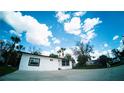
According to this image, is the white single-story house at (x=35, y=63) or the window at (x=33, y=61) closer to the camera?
the white single-story house at (x=35, y=63)

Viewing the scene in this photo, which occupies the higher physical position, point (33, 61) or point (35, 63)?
point (33, 61)

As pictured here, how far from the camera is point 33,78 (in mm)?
5875

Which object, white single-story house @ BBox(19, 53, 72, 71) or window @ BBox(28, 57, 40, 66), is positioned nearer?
white single-story house @ BBox(19, 53, 72, 71)

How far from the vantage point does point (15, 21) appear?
6941mm

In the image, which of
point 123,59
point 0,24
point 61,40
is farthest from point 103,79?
point 0,24

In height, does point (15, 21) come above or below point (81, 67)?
above
